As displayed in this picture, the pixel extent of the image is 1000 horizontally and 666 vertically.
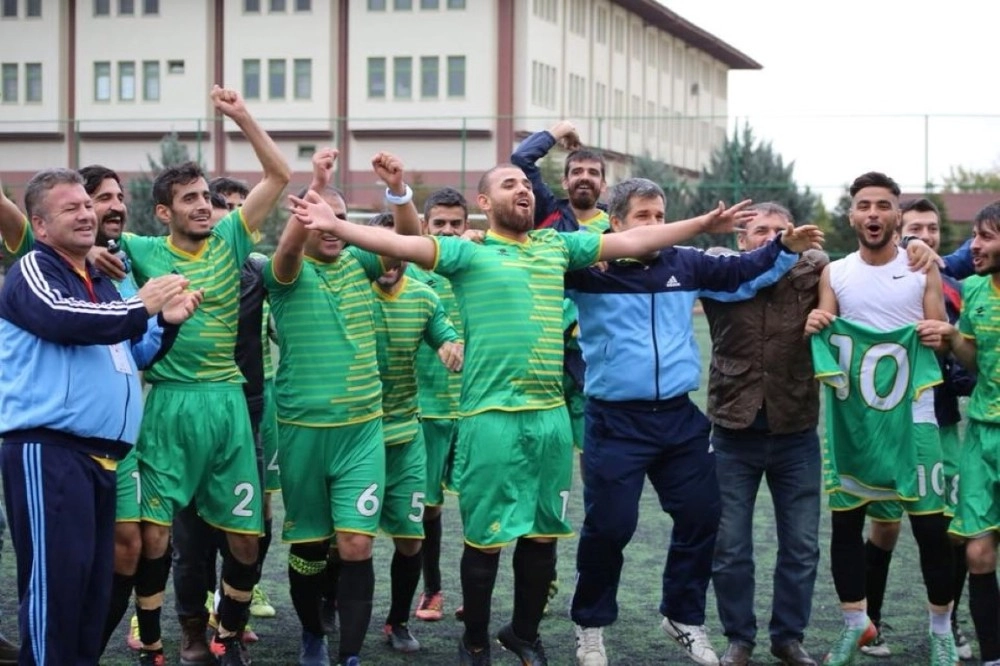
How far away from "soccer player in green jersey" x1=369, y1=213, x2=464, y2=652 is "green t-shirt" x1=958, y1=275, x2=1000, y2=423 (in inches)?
92.4

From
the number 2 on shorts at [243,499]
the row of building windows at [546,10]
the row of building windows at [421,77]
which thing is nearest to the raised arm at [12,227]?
the number 2 on shorts at [243,499]

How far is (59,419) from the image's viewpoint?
18.0 feet

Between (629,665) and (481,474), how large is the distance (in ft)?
4.40

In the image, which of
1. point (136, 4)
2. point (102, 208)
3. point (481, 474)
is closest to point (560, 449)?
point (481, 474)

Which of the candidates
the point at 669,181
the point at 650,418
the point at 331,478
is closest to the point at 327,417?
the point at 331,478

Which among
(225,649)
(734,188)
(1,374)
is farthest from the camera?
(734,188)

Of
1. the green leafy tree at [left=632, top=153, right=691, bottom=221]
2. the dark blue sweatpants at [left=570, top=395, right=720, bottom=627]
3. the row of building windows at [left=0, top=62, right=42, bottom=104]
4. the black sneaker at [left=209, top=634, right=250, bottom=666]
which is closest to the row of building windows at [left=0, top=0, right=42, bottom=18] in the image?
the row of building windows at [left=0, top=62, right=42, bottom=104]

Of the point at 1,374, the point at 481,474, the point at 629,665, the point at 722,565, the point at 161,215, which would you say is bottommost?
the point at 629,665

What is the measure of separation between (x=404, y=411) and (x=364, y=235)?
135cm

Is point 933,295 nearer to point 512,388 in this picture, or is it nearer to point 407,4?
point 512,388

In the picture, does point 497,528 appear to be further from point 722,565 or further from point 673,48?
point 673,48

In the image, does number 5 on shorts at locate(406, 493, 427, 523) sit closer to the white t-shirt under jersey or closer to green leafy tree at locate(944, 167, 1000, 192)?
the white t-shirt under jersey

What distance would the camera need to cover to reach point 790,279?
711 centimetres

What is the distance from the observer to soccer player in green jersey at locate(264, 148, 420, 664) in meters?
6.62
